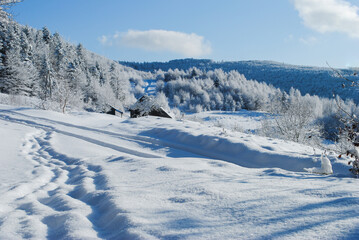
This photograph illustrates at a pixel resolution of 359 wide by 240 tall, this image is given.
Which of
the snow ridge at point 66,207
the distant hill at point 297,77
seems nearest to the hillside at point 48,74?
the snow ridge at point 66,207

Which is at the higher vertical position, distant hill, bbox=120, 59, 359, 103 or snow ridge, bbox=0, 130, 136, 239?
distant hill, bbox=120, 59, 359, 103

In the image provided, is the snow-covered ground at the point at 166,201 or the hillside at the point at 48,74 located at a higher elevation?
the hillside at the point at 48,74

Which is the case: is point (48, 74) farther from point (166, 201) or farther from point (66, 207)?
point (166, 201)

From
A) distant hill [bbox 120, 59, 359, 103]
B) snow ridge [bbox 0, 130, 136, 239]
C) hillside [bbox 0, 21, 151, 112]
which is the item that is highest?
distant hill [bbox 120, 59, 359, 103]

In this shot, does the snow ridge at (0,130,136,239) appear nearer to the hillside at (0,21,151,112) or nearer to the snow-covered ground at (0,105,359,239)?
the snow-covered ground at (0,105,359,239)

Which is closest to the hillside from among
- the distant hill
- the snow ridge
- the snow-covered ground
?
the snow-covered ground

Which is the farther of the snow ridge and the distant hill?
the distant hill

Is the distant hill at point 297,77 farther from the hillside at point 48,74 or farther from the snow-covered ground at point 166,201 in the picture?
the snow-covered ground at point 166,201

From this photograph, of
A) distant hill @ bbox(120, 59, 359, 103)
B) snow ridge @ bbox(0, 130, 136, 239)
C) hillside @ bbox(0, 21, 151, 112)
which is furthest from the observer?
distant hill @ bbox(120, 59, 359, 103)

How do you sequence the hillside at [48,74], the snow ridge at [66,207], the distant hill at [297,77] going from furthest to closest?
the distant hill at [297,77], the hillside at [48,74], the snow ridge at [66,207]

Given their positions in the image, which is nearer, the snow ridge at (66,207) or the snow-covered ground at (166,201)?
the snow-covered ground at (166,201)

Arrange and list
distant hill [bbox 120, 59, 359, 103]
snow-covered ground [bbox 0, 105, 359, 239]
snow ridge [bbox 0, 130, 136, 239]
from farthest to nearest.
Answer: distant hill [bbox 120, 59, 359, 103] < snow ridge [bbox 0, 130, 136, 239] < snow-covered ground [bbox 0, 105, 359, 239]

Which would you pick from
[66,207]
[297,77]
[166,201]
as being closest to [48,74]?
[66,207]

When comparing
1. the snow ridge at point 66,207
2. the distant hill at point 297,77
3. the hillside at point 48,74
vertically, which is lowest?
the snow ridge at point 66,207
